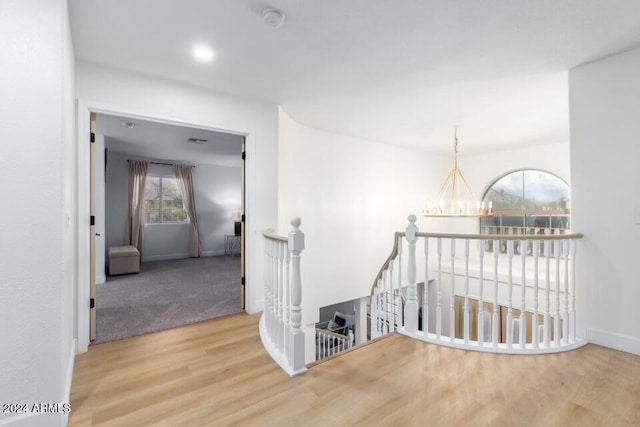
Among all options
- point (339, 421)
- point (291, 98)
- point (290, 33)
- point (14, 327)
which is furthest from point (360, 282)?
point (14, 327)

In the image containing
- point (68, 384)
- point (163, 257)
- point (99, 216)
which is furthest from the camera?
point (163, 257)

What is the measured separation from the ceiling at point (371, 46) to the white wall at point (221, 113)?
0.43ft

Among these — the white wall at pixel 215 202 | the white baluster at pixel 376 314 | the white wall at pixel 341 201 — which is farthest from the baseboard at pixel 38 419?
the white wall at pixel 215 202

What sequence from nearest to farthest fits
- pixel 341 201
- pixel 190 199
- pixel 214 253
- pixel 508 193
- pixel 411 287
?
1. pixel 411 287
2. pixel 341 201
3. pixel 508 193
4. pixel 190 199
5. pixel 214 253

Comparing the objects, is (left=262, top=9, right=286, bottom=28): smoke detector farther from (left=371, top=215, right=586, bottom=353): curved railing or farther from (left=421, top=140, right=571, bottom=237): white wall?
(left=421, top=140, right=571, bottom=237): white wall

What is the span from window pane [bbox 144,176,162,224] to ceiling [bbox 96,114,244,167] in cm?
62

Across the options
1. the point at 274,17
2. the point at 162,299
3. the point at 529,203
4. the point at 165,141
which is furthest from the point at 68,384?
the point at 529,203

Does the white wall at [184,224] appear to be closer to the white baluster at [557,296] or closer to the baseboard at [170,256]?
the baseboard at [170,256]

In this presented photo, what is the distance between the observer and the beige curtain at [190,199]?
24.5 ft

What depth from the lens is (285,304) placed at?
88.4 inches

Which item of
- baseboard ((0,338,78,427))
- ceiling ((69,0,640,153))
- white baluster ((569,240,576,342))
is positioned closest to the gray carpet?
baseboard ((0,338,78,427))

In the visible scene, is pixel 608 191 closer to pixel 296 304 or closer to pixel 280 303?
pixel 296 304

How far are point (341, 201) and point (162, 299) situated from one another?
10.2ft

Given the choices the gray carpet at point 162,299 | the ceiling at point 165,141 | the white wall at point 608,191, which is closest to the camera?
the white wall at point 608,191
